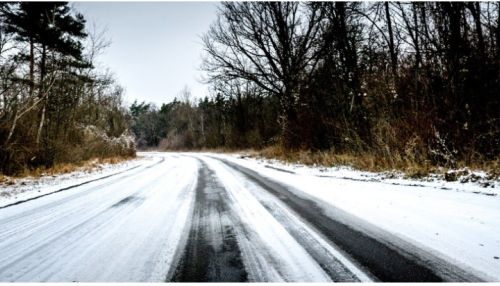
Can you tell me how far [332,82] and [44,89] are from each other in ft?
40.5

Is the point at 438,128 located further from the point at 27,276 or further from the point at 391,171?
the point at 27,276

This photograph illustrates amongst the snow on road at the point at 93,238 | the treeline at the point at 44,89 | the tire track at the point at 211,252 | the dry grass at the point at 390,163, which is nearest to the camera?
the tire track at the point at 211,252

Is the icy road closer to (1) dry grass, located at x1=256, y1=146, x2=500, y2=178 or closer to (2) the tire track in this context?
(2) the tire track

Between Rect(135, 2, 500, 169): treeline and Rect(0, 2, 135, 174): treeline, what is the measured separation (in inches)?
295

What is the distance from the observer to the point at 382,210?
3828mm

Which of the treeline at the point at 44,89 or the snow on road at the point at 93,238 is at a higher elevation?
the treeline at the point at 44,89

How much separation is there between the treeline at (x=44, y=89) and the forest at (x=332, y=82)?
57mm

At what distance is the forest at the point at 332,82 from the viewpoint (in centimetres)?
672

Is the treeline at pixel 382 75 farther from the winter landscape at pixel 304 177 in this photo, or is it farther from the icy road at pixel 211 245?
the icy road at pixel 211 245

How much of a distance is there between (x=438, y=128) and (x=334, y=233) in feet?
17.5

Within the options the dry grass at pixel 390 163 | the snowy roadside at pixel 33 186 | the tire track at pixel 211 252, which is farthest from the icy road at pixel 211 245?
the dry grass at pixel 390 163

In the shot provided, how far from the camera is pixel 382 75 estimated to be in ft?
29.6

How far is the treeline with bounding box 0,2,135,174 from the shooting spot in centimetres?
1126

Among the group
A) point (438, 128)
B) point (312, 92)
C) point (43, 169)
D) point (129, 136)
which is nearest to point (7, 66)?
point (43, 169)
